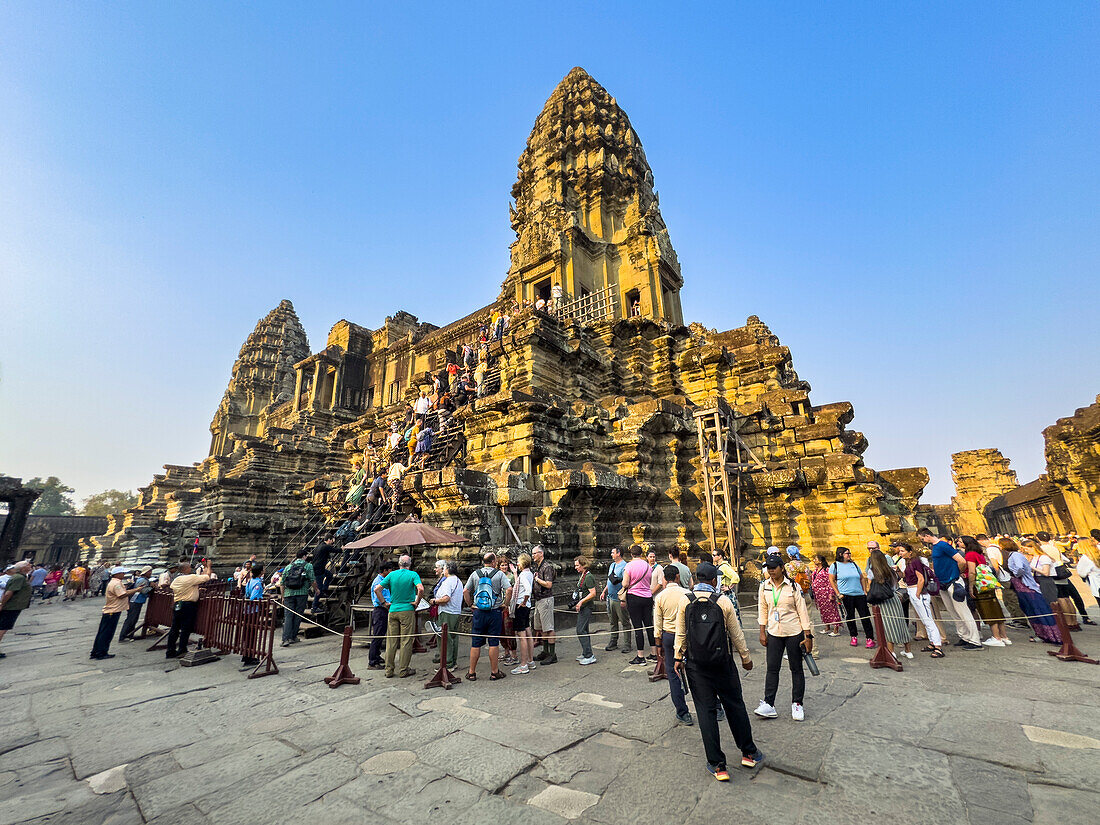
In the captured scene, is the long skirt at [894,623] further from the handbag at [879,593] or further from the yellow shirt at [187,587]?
the yellow shirt at [187,587]

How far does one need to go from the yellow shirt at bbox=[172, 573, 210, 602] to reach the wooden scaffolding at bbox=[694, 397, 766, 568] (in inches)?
385

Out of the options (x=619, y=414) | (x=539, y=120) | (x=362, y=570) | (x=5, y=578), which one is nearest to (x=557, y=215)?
(x=539, y=120)

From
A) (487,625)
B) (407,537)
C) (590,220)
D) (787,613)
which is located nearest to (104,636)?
(407,537)

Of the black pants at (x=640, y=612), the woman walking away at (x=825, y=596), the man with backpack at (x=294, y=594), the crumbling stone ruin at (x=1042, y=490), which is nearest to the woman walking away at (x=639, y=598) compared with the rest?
the black pants at (x=640, y=612)

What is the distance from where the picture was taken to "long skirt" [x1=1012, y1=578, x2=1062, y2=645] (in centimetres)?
704

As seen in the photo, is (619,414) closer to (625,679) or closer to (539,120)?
(625,679)

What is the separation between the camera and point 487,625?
21.2ft

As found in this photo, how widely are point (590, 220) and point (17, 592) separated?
830 inches

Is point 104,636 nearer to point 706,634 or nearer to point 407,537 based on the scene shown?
point 407,537

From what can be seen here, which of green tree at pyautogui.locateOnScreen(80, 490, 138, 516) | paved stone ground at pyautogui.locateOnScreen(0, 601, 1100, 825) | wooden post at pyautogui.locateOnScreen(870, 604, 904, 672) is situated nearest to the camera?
paved stone ground at pyautogui.locateOnScreen(0, 601, 1100, 825)

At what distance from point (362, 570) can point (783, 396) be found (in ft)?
39.3

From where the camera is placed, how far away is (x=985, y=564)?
24.8ft

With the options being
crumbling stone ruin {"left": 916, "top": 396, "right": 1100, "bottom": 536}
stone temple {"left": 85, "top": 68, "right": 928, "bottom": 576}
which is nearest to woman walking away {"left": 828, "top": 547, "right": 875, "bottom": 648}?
stone temple {"left": 85, "top": 68, "right": 928, "bottom": 576}

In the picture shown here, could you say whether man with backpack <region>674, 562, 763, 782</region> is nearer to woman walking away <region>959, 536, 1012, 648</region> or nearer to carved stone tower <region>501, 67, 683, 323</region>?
woman walking away <region>959, 536, 1012, 648</region>
